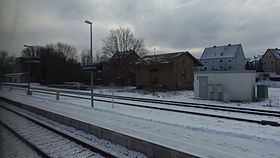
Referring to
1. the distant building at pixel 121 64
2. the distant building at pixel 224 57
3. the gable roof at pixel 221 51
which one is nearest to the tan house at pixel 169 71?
the distant building at pixel 121 64

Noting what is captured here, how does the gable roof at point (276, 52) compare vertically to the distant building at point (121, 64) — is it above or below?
above

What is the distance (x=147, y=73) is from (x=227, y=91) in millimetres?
21024

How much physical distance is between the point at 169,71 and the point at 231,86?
53.6ft

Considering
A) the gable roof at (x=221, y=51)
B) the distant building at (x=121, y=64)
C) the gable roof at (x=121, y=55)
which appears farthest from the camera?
the gable roof at (x=221, y=51)

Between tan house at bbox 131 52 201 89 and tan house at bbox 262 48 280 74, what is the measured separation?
6071 cm

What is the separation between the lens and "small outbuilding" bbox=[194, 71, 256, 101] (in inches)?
786

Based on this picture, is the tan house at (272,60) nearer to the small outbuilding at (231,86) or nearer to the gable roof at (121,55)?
the gable roof at (121,55)

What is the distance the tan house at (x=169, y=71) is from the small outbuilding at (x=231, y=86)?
1408 cm

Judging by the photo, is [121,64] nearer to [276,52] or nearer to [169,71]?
[169,71]

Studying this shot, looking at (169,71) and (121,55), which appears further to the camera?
(121,55)

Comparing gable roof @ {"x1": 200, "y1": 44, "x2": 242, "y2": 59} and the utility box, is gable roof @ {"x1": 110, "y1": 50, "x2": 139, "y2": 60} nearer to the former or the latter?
the utility box

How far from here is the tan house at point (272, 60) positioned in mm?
83412

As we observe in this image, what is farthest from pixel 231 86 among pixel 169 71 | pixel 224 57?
pixel 224 57

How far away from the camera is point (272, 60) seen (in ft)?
283
